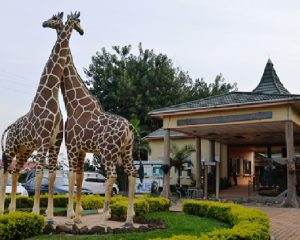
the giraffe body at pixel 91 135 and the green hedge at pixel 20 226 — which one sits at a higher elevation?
the giraffe body at pixel 91 135

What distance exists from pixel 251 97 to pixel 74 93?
1183cm

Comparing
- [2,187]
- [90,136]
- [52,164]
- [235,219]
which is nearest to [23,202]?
[2,187]

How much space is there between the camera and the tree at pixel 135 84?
33469 mm

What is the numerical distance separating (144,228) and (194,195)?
44.9ft

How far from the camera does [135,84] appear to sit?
3406 cm

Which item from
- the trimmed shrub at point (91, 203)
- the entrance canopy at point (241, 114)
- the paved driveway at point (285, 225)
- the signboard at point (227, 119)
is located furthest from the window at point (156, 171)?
the trimmed shrub at point (91, 203)

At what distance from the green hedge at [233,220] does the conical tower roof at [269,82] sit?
1244 cm

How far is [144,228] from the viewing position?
29.0 feet

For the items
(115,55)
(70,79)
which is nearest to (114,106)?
(115,55)

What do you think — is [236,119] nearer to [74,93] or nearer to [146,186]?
[146,186]

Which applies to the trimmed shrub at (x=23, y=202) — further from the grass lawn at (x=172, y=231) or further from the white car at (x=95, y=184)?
the white car at (x=95, y=184)

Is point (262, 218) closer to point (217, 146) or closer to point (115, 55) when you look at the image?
point (217, 146)

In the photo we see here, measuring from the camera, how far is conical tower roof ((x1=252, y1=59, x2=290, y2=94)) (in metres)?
23.5

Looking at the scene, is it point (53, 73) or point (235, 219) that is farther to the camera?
point (235, 219)
